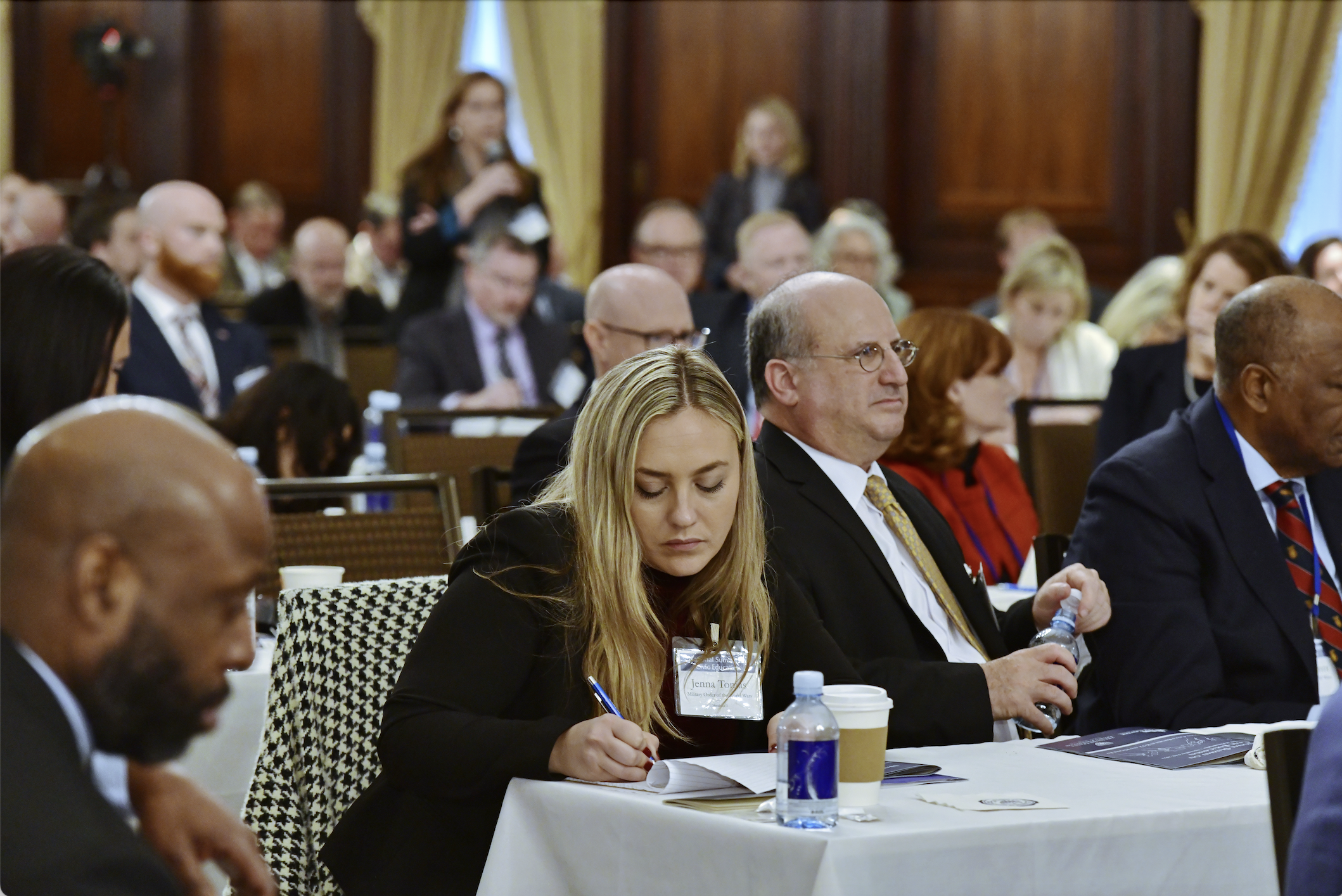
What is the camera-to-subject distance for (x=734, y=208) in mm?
9602

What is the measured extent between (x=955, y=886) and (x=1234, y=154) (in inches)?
314

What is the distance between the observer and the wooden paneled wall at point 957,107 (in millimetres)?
9391

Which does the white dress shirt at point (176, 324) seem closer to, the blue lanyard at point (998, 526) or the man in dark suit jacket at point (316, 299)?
the man in dark suit jacket at point (316, 299)

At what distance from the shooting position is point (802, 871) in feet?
5.68

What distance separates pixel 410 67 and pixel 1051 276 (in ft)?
19.9

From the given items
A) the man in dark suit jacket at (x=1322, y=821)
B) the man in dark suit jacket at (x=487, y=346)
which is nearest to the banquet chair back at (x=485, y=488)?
the man in dark suit jacket at (x=487, y=346)

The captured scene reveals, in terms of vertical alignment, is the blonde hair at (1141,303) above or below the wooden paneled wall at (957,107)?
below

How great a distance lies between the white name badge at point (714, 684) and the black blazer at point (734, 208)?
7.34m

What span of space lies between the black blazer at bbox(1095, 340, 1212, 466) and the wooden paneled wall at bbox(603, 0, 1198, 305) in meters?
4.72

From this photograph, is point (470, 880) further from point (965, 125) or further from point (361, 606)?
point (965, 125)

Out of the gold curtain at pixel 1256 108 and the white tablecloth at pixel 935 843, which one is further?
the gold curtain at pixel 1256 108

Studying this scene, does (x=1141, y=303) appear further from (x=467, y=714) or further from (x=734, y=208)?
(x=467, y=714)

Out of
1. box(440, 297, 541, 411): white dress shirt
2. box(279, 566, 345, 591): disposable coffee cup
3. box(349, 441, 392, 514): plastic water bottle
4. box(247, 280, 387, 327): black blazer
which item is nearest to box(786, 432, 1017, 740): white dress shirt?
box(279, 566, 345, 591): disposable coffee cup

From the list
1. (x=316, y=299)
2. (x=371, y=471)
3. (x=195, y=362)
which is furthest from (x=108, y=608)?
(x=316, y=299)
